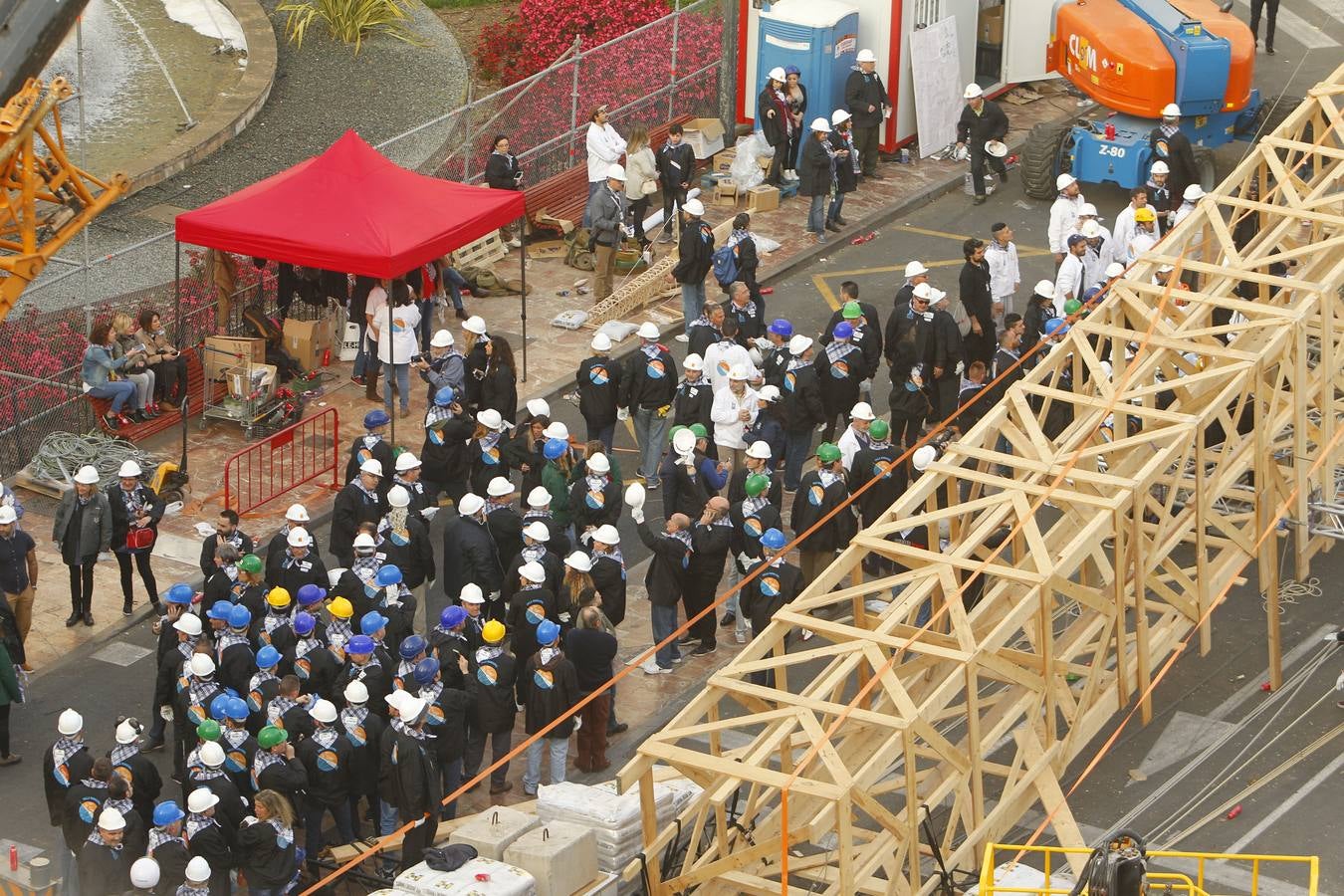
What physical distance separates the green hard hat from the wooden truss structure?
2.97m

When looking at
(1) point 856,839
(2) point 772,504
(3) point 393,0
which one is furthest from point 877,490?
(3) point 393,0

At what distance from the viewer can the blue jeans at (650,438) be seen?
924 inches

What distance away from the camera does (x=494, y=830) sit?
15.9 m

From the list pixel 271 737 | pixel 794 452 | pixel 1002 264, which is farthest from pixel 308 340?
pixel 271 737

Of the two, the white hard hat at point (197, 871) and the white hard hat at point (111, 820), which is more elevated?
the white hard hat at point (111, 820)

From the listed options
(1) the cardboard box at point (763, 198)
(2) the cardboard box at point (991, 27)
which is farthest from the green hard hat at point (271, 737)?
(2) the cardboard box at point (991, 27)

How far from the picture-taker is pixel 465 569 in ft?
66.3

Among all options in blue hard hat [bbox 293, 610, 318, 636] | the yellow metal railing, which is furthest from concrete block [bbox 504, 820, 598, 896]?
blue hard hat [bbox 293, 610, 318, 636]

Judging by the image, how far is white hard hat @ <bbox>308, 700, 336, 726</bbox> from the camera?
17.2m

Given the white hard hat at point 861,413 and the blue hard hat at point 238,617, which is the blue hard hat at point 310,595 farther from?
the white hard hat at point 861,413

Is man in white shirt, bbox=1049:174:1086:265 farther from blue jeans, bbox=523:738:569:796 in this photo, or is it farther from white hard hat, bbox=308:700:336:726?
white hard hat, bbox=308:700:336:726

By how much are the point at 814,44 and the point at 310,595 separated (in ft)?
46.1

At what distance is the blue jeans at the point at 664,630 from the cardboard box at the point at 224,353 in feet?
20.4

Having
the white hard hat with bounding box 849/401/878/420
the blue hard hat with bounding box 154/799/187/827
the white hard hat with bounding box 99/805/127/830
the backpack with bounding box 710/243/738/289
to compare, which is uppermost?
the white hard hat with bounding box 849/401/878/420
